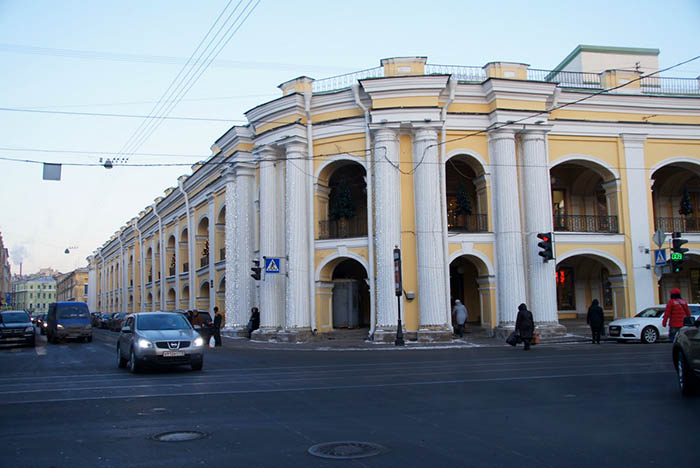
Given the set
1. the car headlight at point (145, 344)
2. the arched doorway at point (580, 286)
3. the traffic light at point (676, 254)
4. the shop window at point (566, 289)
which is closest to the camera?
the car headlight at point (145, 344)

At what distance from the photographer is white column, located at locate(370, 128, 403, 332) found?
25.5 metres

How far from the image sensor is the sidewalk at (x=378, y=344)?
2434 centimetres

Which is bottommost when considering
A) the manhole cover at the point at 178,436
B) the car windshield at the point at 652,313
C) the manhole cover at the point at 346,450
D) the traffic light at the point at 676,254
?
the manhole cover at the point at 346,450

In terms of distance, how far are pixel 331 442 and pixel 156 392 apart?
5696 mm

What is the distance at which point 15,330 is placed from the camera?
28.8 meters

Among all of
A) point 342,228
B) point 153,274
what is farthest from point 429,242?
point 153,274

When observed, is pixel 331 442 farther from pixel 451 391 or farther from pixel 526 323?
pixel 526 323

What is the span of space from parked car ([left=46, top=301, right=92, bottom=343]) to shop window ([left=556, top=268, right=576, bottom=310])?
2328cm

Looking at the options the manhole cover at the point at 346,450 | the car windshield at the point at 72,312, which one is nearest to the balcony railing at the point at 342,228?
the car windshield at the point at 72,312

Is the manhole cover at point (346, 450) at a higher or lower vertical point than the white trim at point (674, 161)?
lower

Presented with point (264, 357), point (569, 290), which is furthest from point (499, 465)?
point (569, 290)

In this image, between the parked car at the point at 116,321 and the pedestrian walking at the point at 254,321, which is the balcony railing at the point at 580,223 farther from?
the parked car at the point at 116,321

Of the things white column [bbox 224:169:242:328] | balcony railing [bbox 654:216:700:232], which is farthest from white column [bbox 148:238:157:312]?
balcony railing [bbox 654:216:700:232]

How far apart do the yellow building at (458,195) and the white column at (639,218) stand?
61mm
